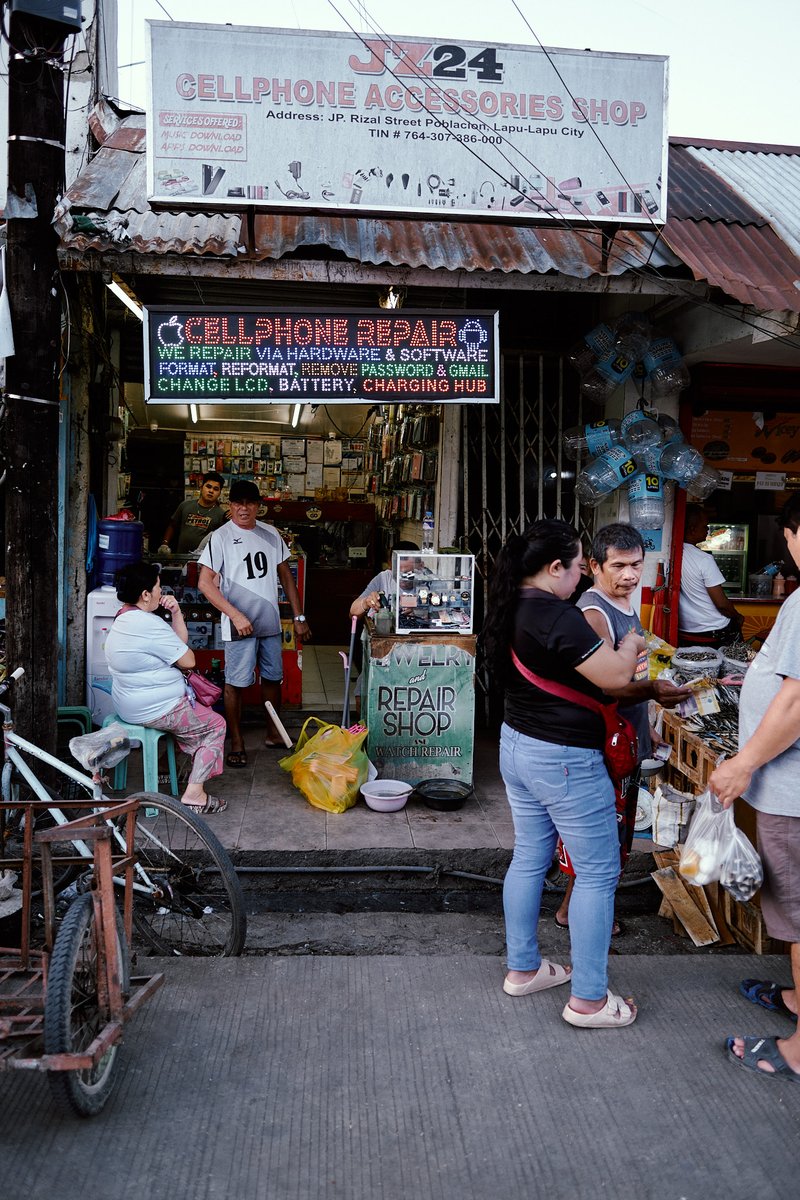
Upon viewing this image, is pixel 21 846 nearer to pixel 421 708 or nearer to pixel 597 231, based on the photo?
pixel 421 708

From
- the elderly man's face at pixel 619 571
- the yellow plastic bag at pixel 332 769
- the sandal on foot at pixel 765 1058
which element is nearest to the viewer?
the sandal on foot at pixel 765 1058

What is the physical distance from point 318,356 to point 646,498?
284 centimetres

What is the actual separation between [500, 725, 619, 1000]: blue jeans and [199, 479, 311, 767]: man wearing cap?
135 inches

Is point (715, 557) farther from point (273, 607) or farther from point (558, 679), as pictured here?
point (558, 679)

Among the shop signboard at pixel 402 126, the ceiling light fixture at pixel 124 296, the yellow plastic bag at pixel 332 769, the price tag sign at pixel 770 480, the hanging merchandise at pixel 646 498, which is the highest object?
the shop signboard at pixel 402 126

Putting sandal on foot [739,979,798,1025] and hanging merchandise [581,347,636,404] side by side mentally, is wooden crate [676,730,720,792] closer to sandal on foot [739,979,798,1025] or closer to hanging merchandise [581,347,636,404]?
sandal on foot [739,979,798,1025]

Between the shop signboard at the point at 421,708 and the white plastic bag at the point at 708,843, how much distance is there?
266 centimetres

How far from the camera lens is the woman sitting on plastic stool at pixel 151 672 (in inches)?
205

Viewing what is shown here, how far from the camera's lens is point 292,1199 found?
262 cm

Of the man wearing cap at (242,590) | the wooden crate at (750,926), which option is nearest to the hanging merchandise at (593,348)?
the man wearing cap at (242,590)

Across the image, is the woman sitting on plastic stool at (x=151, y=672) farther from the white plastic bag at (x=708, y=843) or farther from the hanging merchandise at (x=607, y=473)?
the hanging merchandise at (x=607, y=473)

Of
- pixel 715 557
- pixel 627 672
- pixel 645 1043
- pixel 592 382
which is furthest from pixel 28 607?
pixel 715 557

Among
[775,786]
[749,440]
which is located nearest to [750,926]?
[775,786]

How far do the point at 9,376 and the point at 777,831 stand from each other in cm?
422
